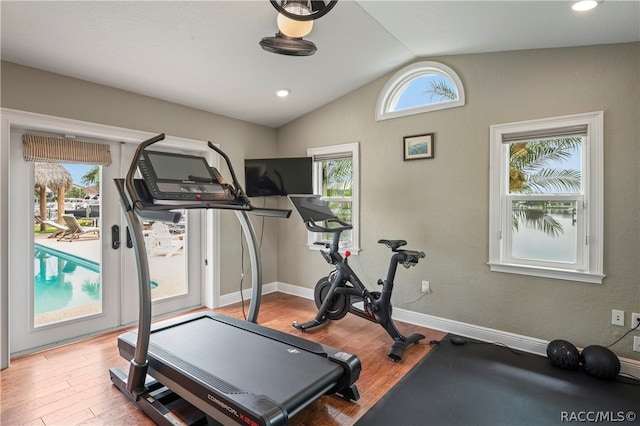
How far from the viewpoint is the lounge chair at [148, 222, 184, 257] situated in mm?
3787

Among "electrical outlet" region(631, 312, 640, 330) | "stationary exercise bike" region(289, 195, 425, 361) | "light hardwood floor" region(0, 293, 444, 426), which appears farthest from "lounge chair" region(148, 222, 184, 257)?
"electrical outlet" region(631, 312, 640, 330)

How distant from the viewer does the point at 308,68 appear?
11.2 feet

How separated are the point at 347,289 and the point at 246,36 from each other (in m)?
2.45

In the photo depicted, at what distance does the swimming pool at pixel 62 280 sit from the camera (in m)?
2.98

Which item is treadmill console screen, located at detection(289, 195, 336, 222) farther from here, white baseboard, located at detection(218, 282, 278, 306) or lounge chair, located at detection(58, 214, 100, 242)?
lounge chair, located at detection(58, 214, 100, 242)

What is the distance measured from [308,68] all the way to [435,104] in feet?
4.53

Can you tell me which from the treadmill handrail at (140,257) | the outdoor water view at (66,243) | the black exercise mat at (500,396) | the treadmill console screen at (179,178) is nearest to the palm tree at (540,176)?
the black exercise mat at (500,396)

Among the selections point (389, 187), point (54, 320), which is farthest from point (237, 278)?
point (389, 187)

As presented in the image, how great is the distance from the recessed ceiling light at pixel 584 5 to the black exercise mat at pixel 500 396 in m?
2.59

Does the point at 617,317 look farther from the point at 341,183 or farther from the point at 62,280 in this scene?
the point at 62,280

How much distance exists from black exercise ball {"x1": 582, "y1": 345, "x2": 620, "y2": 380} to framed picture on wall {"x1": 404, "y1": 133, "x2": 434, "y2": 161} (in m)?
2.14

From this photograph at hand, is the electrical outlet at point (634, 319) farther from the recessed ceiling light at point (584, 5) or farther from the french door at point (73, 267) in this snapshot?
the french door at point (73, 267)

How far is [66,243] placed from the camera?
313cm

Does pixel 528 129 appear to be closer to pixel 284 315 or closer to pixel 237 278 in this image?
pixel 284 315
